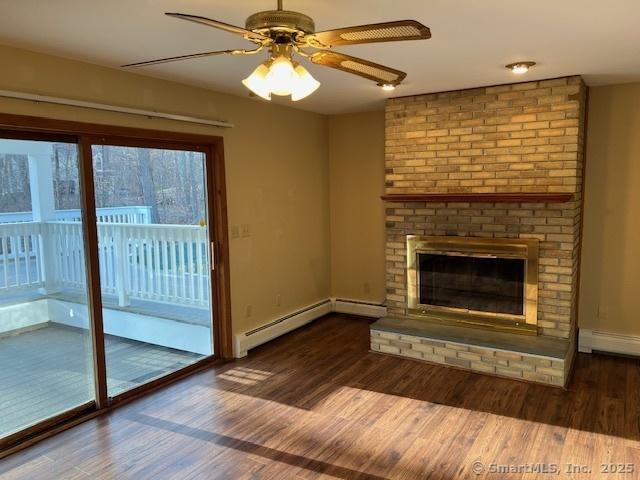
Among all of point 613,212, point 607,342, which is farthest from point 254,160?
point 607,342

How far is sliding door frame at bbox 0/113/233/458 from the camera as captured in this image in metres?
2.85

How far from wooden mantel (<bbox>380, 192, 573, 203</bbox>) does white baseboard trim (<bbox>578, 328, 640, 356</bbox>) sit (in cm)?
134

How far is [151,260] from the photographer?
144 inches

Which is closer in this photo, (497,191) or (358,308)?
(497,191)

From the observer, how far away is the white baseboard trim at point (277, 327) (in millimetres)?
4258

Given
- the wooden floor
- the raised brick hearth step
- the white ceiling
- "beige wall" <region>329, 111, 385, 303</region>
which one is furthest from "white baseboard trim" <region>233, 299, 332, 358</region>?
the white ceiling

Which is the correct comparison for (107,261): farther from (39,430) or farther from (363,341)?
(363,341)

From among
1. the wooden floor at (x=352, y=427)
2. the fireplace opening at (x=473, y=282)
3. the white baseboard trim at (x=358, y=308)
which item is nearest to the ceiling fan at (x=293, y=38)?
the wooden floor at (x=352, y=427)

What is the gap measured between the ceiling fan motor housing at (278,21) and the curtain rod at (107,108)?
1737 millimetres

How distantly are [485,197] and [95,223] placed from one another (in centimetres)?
297

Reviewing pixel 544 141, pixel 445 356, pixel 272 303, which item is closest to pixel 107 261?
pixel 272 303

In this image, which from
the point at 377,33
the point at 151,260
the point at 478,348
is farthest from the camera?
the point at 478,348

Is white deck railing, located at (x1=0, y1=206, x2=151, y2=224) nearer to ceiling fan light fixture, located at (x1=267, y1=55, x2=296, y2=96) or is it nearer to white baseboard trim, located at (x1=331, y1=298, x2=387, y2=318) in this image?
ceiling fan light fixture, located at (x1=267, y1=55, x2=296, y2=96)

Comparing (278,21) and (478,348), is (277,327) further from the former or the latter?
(278,21)
